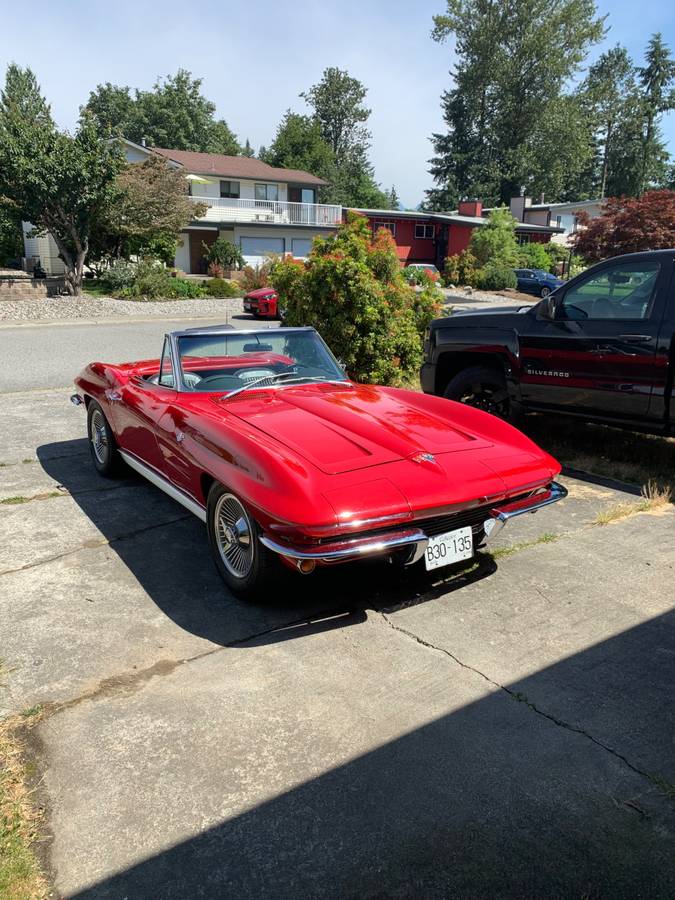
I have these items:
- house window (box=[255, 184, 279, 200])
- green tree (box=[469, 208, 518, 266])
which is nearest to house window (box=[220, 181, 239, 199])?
house window (box=[255, 184, 279, 200])

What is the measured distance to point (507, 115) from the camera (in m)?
60.3

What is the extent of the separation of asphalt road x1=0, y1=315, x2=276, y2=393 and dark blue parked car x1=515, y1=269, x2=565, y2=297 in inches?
843

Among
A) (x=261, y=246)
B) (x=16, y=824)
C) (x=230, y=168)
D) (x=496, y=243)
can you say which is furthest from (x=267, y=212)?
(x=16, y=824)

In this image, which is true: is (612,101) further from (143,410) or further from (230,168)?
(143,410)

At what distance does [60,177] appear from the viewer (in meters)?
21.6

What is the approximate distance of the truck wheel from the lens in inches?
270

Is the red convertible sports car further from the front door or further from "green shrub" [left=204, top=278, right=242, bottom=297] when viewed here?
the front door

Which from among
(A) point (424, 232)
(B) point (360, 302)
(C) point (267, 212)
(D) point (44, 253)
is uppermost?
(C) point (267, 212)

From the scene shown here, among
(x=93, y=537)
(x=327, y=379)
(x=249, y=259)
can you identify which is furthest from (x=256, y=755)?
(x=249, y=259)

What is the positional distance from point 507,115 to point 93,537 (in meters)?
65.6

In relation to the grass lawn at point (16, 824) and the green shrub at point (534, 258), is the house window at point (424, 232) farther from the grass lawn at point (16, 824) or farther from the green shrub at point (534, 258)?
the grass lawn at point (16, 824)

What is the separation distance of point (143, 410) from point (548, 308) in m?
3.81

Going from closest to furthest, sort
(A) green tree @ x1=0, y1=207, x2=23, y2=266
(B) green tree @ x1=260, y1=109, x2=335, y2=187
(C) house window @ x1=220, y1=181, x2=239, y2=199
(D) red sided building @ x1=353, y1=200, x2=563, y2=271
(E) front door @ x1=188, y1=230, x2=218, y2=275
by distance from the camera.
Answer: (A) green tree @ x1=0, y1=207, x2=23, y2=266, (E) front door @ x1=188, y1=230, x2=218, y2=275, (C) house window @ x1=220, y1=181, x2=239, y2=199, (D) red sided building @ x1=353, y1=200, x2=563, y2=271, (B) green tree @ x1=260, y1=109, x2=335, y2=187

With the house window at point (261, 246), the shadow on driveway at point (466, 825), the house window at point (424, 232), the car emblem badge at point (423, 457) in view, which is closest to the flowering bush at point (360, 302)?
the car emblem badge at point (423, 457)
